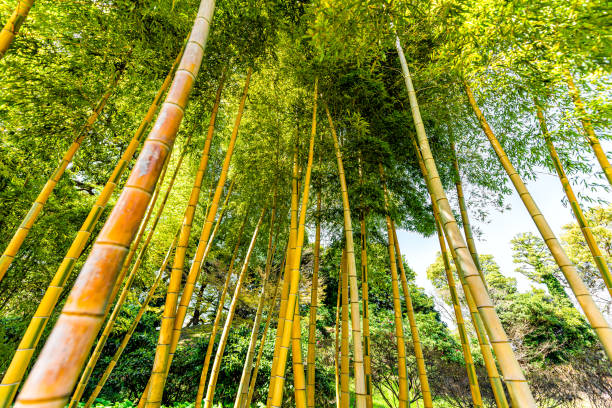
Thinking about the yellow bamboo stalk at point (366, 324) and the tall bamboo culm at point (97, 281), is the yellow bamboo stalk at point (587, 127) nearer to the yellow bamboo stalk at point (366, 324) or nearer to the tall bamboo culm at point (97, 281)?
the yellow bamboo stalk at point (366, 324)

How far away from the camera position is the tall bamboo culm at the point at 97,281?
0.55 m

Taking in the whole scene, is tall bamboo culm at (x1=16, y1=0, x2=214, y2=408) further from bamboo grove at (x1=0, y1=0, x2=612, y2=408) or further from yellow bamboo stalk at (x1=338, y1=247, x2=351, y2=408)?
yellow bamboo stalk at (x1=338, y1=247, x2=351, y2=408)

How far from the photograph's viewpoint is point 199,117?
3.47 metres

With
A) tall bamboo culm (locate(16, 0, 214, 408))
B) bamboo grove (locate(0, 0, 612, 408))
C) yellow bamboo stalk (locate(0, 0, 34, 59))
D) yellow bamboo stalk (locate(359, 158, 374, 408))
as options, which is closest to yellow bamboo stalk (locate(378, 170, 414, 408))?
bamboo grove (locate(0, 0, 612, 408))

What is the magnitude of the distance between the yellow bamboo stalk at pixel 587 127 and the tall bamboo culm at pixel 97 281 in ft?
12.5

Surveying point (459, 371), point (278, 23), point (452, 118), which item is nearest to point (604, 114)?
point (452, 118)

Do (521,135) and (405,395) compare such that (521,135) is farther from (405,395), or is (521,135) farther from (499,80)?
(405,395)

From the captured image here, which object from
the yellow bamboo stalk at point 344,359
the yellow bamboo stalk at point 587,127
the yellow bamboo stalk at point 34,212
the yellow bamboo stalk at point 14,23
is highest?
the yellow bamboo stalk at point 587,127

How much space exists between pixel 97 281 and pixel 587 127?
4225 mm

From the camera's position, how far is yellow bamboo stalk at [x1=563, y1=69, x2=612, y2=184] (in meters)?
2.71

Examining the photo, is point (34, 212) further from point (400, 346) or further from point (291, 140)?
point (400, 346)

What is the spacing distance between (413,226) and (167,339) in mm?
4720

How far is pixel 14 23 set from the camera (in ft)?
4.81

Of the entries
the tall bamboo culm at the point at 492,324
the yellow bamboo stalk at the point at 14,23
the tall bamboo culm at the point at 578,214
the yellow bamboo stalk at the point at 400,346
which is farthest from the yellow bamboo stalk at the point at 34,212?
the tall bamboo culm at the point at 578,214
